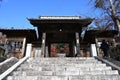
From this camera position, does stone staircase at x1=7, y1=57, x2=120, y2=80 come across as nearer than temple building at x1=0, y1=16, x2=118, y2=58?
Yes

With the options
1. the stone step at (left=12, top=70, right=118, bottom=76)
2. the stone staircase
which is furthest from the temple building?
the stone step at (left=12, top=70, right=118, bottom=76)

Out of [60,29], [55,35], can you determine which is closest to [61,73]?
[60,29]

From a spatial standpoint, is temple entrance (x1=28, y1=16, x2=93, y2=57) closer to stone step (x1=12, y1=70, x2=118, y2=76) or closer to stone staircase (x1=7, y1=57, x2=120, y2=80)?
stone staircase (x1=7, y1=57, x2=120, y2=80)

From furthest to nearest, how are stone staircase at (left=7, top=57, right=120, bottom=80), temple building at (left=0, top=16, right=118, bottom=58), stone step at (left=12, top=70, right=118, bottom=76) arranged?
temple building at (left=0, top=16, right=118, bottom=58)
stone step at (left=12, top=70, right=118, bottom=76)
stone staircase at (left=7, top=57, right=120, bottom=80)

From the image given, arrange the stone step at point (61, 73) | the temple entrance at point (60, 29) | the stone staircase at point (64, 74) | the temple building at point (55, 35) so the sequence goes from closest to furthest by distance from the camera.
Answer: the stone staircase at point (64, 74) → the stone step at point (61, 73) → the temple entrance at point (60, 29) → the temple building at point (55, 35)

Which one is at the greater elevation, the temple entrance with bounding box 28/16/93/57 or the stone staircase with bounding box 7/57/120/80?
the temple entrance with bounding box 28/16/93/57

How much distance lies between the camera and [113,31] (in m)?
22.2

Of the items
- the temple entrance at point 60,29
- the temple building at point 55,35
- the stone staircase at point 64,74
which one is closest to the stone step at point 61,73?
the stone staircase at point 64,74

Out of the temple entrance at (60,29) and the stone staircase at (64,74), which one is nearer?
the stone staircase at (64,74)

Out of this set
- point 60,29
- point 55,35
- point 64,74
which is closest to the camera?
point 64,74

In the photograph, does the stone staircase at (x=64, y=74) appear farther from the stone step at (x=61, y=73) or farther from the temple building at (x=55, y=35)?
the temple building at (x=55, y=35)

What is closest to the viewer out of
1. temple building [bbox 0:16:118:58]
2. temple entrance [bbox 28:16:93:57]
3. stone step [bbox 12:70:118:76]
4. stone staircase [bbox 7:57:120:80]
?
stone staircase [bbox 7:57:120:80]

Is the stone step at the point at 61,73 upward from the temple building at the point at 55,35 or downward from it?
downward

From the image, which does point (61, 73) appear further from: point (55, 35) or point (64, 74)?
point (55, 35)
